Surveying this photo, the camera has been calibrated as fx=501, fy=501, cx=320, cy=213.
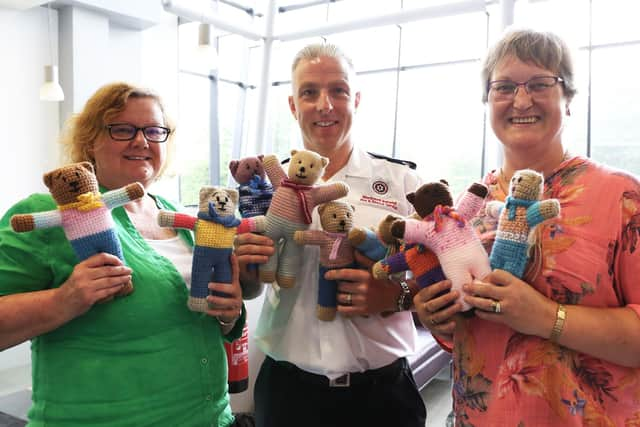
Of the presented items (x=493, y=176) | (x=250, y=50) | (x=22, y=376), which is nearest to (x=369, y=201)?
(x=493, y=176)

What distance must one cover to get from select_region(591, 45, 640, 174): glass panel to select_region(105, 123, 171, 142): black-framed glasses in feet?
23.9

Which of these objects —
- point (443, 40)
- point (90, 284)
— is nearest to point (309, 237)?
point (90, 284)

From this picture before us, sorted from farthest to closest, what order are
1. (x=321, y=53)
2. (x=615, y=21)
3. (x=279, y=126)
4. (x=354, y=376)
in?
(x=279, y=126) → (x=615, y=21) → (x=321, y=53) → (x=354, y=376)

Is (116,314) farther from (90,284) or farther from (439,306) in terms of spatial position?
(439,306)

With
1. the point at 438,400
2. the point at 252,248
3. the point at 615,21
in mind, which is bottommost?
the point at 438,400

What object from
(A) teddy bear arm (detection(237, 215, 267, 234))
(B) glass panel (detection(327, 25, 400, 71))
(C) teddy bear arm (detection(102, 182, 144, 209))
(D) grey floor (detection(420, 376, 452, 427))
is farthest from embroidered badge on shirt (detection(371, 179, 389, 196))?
(B) glass panel (detection(327, 25, 400, 71))

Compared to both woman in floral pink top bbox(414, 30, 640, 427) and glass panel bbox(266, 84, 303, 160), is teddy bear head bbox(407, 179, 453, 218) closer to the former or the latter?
woman in floral pink top bbox(414, 30, 640, 427)

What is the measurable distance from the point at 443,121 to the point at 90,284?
7.96m

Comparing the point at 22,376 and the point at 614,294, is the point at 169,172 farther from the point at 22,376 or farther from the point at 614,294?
the point at 22,376

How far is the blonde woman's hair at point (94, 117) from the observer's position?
148 cm

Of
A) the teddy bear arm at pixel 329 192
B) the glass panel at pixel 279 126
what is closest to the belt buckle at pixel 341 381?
the teddy bear arm at pixel 329 192

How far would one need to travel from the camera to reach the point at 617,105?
23.5 ft

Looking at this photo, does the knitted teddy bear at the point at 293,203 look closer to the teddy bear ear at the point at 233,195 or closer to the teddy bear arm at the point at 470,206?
the teddy bear ear at the point at 233,195

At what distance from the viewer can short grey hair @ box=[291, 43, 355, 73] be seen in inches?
66.2
